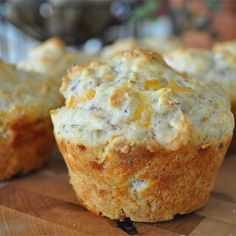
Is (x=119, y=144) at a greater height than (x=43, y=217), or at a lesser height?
greater

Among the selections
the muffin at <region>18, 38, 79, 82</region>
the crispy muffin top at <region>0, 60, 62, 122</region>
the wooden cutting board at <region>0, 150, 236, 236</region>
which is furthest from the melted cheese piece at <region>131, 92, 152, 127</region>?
the muffin at <region>18, 38, 79, 82</region>

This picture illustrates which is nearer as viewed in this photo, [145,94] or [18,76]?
[145,94]

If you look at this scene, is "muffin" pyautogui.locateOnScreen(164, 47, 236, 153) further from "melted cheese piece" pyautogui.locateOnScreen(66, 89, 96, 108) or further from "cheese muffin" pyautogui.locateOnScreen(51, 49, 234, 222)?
"melted cheese piece" pyautogui.locateOnScreen(66, 89, 96, 108)

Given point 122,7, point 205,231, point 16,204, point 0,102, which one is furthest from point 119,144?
point 122,7

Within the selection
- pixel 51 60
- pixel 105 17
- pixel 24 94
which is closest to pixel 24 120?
pixel 24 94

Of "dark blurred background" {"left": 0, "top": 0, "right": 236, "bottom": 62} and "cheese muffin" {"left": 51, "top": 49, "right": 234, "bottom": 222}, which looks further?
"dark blurred background" {"left": 0, "top": 0, "right": 236, "bottom": 62}

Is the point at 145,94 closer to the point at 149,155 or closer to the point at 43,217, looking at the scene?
the point at 149,155
